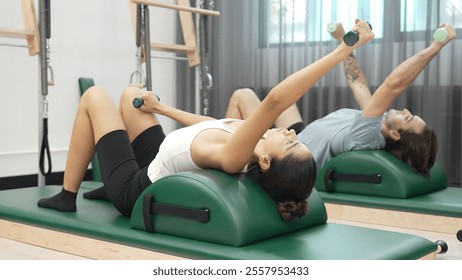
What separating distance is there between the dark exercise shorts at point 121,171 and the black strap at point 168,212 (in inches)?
6.9

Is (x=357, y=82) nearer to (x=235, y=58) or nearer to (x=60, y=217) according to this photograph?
(x=235, y=58)

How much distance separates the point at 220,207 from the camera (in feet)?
7.21

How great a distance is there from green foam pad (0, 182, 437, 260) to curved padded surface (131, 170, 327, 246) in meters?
0.03

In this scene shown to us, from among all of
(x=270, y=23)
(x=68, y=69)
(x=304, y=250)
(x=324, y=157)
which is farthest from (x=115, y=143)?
(x=270, y=23)

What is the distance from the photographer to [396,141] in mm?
3410

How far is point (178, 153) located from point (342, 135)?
144 cm

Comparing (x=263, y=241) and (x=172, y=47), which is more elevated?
(x=172, y=47)

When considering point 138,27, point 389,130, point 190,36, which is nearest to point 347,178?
point 389,130

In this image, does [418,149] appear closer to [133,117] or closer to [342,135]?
[342,135]

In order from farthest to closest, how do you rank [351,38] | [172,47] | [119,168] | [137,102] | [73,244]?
[172,47] → [137,102] → [119,168] → [73,244] → [351,38]

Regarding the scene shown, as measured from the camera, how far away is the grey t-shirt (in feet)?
11.5

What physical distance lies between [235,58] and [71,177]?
9.26ft

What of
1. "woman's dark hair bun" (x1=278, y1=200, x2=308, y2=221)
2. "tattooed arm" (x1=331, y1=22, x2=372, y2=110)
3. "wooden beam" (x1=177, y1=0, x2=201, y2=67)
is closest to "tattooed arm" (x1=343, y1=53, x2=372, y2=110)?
"tattooed arm" (x1=331, y1=22, x2=372, y2=110)

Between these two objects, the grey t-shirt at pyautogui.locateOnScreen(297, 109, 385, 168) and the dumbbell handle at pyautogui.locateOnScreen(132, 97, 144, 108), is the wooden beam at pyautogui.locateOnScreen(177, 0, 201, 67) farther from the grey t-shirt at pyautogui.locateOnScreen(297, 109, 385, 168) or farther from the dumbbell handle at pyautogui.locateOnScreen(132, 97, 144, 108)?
the dumbbell handle at pyautogui.locateOnScreen(132, 97, 144, 108)
